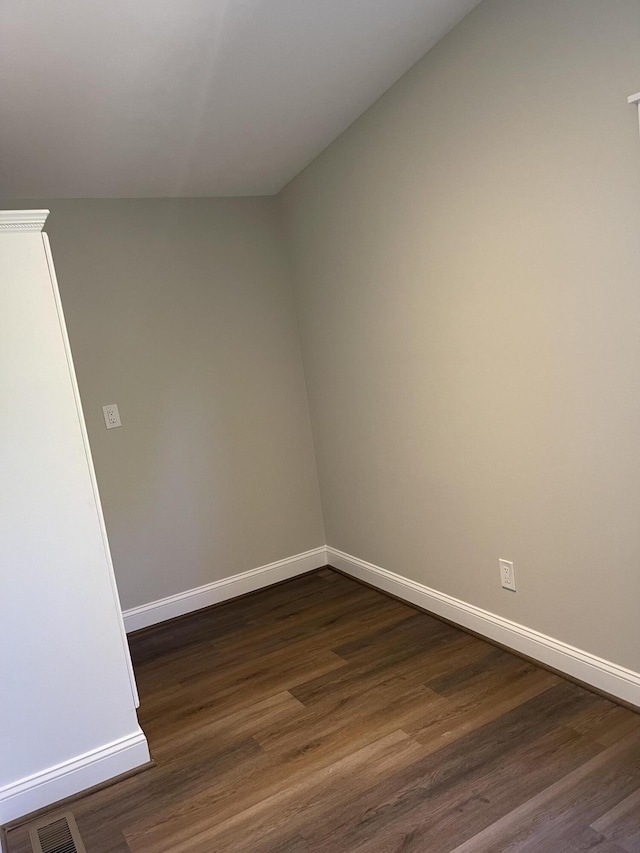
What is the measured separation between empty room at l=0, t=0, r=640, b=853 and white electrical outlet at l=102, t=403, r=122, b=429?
0.01m

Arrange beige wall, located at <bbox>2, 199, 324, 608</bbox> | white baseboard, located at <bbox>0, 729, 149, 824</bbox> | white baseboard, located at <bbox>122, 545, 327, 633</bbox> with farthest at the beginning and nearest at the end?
white baseboard, located at <bbox>122, 545, 327, 633</bbox> < beige wall, located at <bbox>2, 199, 324, 608</bbox> < white baseboard, located at <bbox>0, 729, 149, 824</bbox>

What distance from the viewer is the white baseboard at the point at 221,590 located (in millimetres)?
3527

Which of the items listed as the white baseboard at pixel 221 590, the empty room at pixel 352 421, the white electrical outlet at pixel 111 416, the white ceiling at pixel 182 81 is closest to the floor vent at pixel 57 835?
the empty room at pixel 352 421

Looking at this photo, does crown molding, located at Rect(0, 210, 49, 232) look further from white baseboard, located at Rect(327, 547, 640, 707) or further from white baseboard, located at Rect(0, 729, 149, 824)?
white baseboard, located at Rect(327, 547, 640, 707)

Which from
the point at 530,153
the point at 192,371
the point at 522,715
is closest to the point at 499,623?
the point at 522,715

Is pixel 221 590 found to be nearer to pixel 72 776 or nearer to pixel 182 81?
pixel 72 776

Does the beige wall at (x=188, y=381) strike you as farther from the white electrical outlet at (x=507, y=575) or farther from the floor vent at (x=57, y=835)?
the white electrical outlet at (x=507, y=575)

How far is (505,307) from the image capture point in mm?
2400

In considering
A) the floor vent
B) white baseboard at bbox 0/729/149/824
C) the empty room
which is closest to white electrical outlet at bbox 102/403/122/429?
the empty room

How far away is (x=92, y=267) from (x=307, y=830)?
8.56ft

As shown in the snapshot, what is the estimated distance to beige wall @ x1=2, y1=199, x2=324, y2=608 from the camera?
3.36m

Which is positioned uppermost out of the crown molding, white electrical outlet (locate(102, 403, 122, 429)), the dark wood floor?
the crown molding

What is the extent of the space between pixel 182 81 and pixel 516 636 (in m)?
2.36

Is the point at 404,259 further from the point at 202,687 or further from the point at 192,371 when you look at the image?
the point at 202,687
